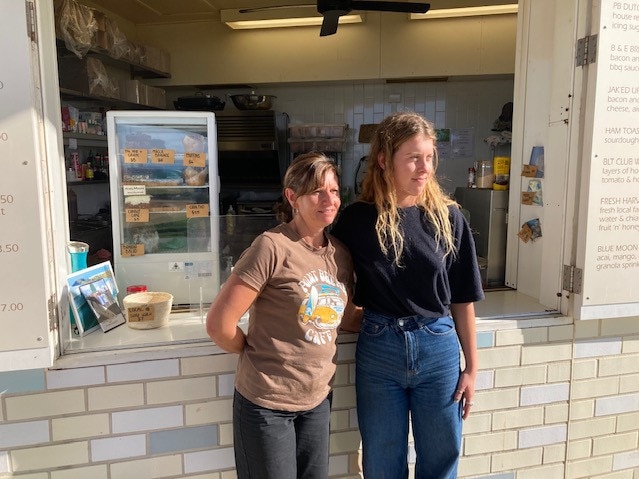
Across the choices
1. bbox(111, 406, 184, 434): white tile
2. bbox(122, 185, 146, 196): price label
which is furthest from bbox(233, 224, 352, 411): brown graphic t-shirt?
bbox(122, 185, 146, 196): price label

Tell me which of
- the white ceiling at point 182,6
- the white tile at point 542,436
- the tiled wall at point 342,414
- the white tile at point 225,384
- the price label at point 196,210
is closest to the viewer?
the tiled wall at point 342,414

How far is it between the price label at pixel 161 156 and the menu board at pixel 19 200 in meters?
0.97

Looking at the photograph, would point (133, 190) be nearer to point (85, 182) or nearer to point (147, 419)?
point (147, 419)

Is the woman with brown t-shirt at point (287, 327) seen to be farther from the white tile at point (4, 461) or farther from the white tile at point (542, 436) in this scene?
the white tile at point (542, 436)

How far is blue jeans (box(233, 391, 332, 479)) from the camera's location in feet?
5.33

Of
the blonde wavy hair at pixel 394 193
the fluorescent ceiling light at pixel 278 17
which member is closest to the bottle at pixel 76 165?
the fluorescent ceiling light at pixel 278 17

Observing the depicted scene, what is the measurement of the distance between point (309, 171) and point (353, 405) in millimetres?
1128

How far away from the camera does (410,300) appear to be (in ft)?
5.83

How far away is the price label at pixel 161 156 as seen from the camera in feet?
9.12

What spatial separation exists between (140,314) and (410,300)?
3.88 ft

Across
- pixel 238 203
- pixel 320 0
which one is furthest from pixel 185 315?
pixel 238 203

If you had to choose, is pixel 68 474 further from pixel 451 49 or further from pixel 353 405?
pixel 451 49

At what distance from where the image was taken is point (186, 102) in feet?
18.4

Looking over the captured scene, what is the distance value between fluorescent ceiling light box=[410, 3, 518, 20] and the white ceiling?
50 millimetres
